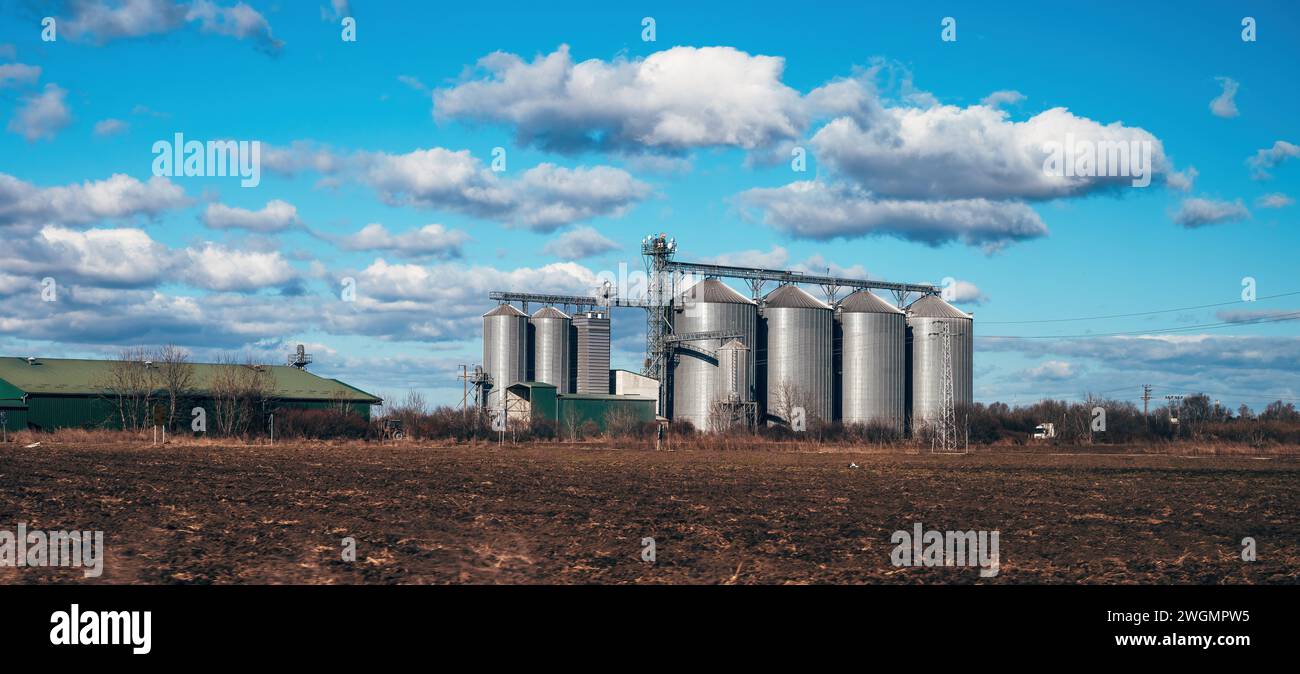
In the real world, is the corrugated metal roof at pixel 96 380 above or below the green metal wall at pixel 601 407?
above

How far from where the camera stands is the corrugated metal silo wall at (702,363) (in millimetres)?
91000

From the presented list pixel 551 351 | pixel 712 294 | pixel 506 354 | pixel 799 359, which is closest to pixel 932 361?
pixel 799 359

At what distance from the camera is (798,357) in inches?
3671

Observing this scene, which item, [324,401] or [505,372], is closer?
[324,401]

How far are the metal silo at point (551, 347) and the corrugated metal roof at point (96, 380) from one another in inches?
594

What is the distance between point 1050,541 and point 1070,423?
96.5 meters

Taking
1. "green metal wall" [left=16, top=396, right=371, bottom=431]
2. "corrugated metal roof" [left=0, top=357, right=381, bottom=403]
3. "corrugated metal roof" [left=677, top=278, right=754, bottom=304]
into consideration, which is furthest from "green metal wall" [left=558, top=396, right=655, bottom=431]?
"green metal wall" [left=16, top=396, right=371, bottom=431]

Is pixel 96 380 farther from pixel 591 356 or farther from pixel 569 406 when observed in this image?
pixel 591 356

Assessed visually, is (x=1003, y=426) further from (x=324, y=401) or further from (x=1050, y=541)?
(x=1050, y=541)

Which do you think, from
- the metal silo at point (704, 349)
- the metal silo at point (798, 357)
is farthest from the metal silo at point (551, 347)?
the metal silo at point (798, 357)

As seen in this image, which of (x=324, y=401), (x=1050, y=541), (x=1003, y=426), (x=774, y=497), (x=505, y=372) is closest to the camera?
(x=1050, y=541)

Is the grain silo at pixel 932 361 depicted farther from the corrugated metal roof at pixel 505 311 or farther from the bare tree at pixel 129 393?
the bare tree at pixel 129 393
